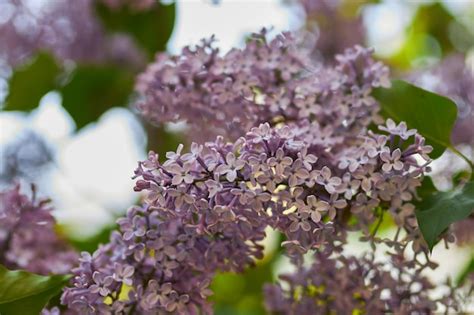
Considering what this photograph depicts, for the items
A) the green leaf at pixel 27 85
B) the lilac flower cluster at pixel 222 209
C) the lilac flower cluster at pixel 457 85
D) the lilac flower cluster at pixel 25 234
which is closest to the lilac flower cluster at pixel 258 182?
the lilac flower cluster at pixel 222 209

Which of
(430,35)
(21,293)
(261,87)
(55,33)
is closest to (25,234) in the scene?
(21,293)

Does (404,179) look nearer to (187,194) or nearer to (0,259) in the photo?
(187,194)

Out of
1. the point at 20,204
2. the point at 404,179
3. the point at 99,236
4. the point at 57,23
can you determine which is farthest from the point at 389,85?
the point at 57,23

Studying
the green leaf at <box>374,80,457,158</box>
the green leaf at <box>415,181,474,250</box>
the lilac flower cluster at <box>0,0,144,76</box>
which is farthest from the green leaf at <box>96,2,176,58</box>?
the green leaf at <box>415,181,474,250</box>

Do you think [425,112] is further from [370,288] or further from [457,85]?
[457,85]

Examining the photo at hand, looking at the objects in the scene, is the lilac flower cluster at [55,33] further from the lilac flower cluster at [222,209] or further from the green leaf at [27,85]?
the lilac flower cluster at [222,209]
